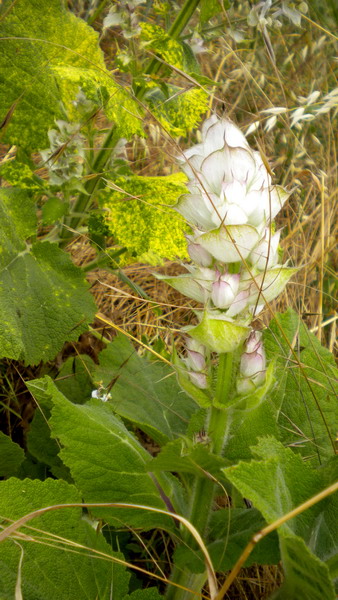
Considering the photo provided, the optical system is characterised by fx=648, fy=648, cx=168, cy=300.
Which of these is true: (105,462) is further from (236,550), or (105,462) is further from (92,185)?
(92,185)

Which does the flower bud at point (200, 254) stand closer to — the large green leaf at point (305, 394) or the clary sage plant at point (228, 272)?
the clary sage plant at point (228, 272)

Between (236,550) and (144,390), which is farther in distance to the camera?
Result: (144,390)

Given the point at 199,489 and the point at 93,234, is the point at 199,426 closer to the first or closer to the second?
the point at 199,489

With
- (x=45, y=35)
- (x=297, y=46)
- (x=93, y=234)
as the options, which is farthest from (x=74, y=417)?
(x=297, y=46)

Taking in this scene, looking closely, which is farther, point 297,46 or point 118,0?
point 297,46

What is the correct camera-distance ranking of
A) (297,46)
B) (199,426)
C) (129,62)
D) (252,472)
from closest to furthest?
1. (252,472)
2. (199,426)
3. (129,62)
4. (297,46)

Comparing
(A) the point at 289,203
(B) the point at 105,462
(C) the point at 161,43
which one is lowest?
(A) the point at 289,203

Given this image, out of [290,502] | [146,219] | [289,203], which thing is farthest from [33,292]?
[289,203]
